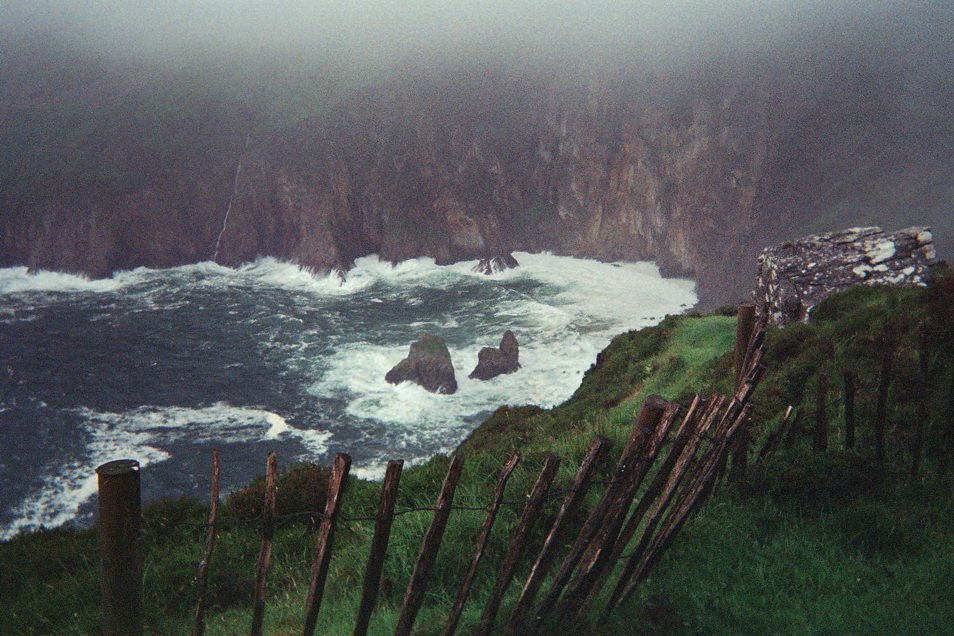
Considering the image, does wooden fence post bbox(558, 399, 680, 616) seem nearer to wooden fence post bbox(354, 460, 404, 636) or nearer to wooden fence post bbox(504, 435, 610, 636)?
wooden fence post bbox(504, 435, 610, 636)

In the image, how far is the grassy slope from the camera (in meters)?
3.71

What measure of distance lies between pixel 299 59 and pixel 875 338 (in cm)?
10769

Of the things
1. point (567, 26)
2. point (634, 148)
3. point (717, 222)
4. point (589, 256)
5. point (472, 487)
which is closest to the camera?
point (472, 487)

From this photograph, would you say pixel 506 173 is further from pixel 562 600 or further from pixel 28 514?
pixel 562 600

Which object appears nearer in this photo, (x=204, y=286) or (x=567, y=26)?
(x=204, y=286)

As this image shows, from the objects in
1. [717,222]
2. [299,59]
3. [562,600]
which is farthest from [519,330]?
[299,59]

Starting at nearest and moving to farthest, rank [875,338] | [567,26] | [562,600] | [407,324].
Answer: [562,600]
[875,338]
[407,324]
[567,26]

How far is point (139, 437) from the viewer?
40.3m

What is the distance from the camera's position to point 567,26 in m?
90.8

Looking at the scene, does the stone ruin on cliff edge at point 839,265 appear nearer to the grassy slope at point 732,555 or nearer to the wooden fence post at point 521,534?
the grassy slope at point 732,555

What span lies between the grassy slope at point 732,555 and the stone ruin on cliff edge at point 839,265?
14.7ft

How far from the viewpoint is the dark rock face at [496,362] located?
4725 centimetres

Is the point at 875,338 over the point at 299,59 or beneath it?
beneath

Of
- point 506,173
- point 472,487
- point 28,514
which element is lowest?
point 28,514
